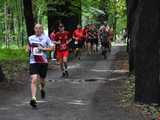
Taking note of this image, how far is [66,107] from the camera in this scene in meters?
13.3

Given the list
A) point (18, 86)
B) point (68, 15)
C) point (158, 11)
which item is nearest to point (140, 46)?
point (158, 11)

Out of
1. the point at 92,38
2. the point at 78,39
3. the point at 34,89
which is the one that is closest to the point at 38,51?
the point at 34,89

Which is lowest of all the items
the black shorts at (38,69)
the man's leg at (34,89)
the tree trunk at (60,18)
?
the man's leg at (34,89)

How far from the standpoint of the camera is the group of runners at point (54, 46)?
13.5m

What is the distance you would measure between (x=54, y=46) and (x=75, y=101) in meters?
1.53

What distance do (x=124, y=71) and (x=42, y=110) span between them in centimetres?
1184

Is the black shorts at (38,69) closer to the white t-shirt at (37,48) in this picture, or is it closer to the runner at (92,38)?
the white t-shirt at (37,48)

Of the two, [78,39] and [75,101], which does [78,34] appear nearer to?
[78,39]

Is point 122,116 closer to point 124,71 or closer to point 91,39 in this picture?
point 124,71

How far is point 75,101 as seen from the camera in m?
14.5

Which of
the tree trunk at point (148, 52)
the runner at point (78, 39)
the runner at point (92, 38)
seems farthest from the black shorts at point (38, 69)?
the runner at point (92, 38)

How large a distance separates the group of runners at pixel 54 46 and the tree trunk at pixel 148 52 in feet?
7.04

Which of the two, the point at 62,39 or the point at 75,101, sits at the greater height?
the point at 62,39

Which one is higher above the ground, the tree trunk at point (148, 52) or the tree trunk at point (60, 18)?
the tree trunk at point (60, 18)
